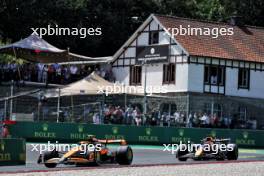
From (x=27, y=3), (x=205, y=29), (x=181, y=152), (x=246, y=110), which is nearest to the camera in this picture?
(x=181, y=152)

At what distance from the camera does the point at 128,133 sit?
1427 inches

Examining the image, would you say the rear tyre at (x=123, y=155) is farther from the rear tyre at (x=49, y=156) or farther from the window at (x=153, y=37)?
the window at (x=153, y=37)

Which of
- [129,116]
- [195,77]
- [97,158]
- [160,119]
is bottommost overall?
[97,158]

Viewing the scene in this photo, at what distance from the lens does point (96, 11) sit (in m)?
61.8

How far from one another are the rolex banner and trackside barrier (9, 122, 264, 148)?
1376 cm

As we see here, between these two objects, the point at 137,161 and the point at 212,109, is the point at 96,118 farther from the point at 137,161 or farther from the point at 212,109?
the point at 137,161

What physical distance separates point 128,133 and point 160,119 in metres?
2.99

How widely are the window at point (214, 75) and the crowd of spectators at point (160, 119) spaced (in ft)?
27.9

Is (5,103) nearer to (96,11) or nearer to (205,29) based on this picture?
(205,29)

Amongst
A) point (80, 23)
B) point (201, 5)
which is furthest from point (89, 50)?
point (201, 5)

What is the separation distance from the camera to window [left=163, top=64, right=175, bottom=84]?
5034cm

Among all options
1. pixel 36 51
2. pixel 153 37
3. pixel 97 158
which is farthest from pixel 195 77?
pixel 97 158

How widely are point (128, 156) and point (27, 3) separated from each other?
36.1 m

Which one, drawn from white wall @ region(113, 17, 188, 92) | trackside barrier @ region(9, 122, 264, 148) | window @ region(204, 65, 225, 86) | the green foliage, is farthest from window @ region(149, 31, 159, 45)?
trackside barrier @ region(9, 122, 264, 148)
